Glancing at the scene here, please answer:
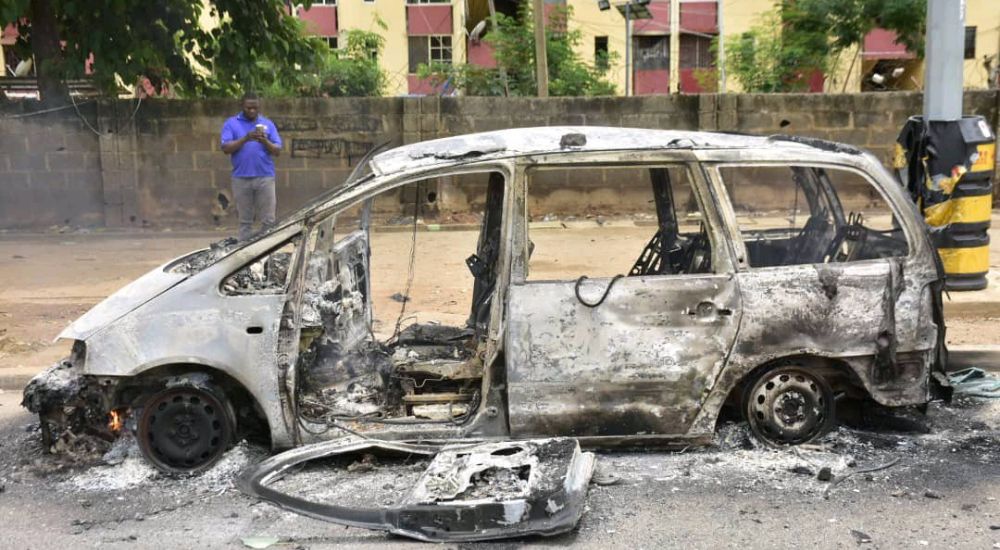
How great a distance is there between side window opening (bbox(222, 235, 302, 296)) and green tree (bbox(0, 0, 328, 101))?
793cm

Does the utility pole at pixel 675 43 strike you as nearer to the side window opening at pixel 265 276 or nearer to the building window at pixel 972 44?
the building window at pixel 972 44

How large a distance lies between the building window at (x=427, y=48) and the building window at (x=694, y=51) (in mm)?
8137

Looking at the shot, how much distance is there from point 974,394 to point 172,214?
10.9m

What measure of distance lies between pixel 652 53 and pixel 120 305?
2974 cm

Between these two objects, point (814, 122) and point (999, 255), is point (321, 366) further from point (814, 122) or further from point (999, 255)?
point (814, 122)

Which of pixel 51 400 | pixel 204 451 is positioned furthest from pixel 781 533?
pixel 51 400

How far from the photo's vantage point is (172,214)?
13.4m

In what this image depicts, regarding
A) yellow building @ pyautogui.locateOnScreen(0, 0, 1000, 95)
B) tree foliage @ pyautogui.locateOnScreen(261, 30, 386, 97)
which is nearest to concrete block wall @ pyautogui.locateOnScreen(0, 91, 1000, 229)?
tree foliage @ pyautogui.locateOnScreen(261, 30, 386, 97)

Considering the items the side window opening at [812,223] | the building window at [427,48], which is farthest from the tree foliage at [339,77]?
the building window at [427,48]

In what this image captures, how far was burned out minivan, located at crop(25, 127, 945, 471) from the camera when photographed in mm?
4578

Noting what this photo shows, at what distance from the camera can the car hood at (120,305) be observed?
179 inches

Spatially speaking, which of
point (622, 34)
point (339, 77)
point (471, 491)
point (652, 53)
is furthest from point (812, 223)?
point (652, 53)

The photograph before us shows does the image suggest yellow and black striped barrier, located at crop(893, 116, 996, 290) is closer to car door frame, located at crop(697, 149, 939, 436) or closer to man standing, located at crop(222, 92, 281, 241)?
car door frame, located at crop(697, 149, 939, 436)

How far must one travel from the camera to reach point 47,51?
41.9 ft
